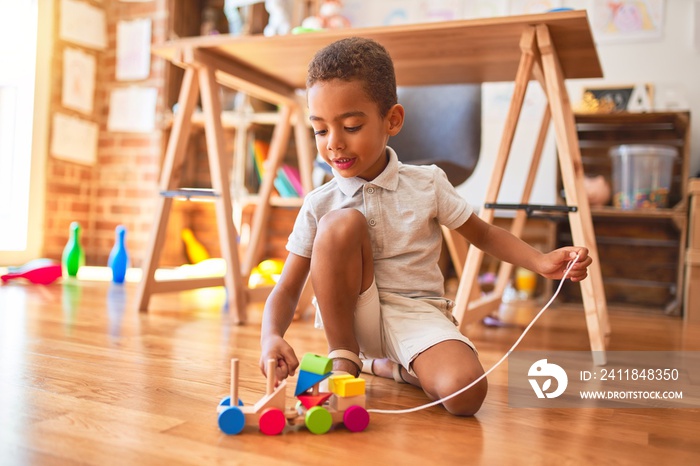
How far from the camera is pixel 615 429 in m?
0.82

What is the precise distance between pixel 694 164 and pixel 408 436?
2.27 m

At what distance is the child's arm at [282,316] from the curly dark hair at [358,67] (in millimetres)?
277

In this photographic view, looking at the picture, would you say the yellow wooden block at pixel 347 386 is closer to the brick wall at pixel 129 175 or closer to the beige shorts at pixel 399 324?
the beige shorts at pixel 399 324

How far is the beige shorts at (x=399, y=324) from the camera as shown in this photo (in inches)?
37.1

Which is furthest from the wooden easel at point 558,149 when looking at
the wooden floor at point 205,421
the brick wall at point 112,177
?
the brick wall at point 112,177

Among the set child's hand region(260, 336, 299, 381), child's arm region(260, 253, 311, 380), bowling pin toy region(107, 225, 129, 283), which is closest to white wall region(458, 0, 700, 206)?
bowling pin toy region(107, 225, 129, 283)

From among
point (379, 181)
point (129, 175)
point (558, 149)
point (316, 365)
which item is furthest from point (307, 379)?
point (129, 175)

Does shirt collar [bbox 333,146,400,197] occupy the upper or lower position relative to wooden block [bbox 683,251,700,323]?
upper

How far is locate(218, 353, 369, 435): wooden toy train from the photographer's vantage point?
2.39ft

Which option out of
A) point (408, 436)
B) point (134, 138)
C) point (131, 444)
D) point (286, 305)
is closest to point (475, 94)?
point (286, 305)

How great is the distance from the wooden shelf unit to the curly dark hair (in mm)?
1735

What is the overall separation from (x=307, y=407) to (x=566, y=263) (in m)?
0.43

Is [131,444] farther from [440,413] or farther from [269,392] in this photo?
[440,413]

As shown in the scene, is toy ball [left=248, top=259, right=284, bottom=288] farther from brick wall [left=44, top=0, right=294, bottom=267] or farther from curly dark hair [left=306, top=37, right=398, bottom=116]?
curly dark hair [left=306, top=37, right=398, bottom=116]
